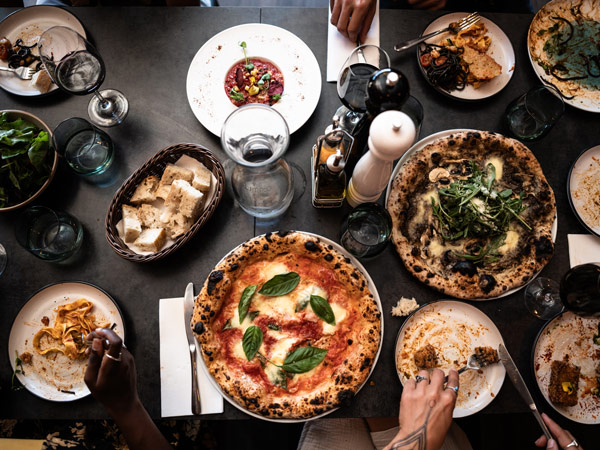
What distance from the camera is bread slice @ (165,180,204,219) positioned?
1.77m

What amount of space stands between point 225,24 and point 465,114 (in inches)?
53.3

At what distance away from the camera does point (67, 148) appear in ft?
6.33

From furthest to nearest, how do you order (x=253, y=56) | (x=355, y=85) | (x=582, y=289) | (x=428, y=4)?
(x=428, y=4) → (x=253, y=56) → (x=355, y=85) → (x=582, y=289)

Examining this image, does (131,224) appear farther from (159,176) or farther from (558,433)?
(558,433)

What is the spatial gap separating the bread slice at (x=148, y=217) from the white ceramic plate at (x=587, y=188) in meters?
1.99

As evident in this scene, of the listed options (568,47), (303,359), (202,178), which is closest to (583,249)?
(568,47)

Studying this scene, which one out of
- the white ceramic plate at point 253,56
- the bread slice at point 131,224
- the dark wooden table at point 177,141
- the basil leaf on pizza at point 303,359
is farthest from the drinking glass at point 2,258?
the basil leaf on pizza at point 303,359

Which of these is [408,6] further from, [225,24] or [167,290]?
[167,290]

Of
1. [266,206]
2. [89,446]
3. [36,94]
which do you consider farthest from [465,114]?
[89,446]

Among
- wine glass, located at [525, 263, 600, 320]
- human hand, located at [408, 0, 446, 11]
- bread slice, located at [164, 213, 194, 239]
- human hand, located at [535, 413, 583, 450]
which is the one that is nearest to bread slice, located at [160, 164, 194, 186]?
bread slice, located at [164, 213, 194, 239]

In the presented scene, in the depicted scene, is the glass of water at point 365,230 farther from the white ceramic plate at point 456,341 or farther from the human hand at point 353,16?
the human hand at point 353,16

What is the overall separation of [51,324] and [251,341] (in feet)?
3.11

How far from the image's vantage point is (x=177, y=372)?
1770mm

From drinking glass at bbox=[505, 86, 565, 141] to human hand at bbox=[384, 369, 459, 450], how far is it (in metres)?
1.24
